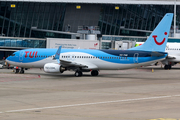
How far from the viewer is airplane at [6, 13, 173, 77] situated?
131 ft

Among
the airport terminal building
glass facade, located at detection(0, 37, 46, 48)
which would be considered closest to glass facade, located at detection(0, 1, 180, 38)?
the airport terminal building

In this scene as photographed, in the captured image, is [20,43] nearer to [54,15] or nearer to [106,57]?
[54,15]

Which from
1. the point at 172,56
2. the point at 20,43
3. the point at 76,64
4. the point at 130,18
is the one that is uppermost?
the point at 130,18

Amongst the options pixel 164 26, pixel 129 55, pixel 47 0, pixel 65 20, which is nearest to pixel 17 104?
pixel 129 55

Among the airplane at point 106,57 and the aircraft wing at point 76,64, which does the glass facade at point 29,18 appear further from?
the aircraft wing at point 76,64

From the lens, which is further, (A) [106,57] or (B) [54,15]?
(B) [54,15]

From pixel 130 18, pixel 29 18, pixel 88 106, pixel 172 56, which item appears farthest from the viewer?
pixel 130 18

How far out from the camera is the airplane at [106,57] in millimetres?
39844

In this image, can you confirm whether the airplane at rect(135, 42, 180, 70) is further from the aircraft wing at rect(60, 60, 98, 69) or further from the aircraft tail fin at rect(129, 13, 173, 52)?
the aircraft wing at rect(60, 60, 98, 69)

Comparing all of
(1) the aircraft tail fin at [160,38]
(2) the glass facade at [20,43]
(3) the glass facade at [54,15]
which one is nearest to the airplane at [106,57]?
(1) the aircraft tail fin at [160,38]

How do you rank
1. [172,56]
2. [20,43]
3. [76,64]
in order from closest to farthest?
[76,64] < [172,56] < [20,43]

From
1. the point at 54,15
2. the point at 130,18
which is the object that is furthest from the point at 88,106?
the point at 130,18

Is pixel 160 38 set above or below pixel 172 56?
above

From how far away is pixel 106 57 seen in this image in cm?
4122
